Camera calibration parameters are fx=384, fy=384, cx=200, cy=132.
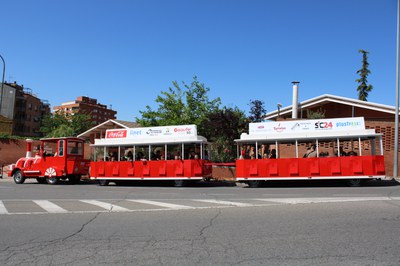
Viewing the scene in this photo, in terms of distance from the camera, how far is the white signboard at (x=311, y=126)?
1847 centimetres

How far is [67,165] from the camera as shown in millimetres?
22938

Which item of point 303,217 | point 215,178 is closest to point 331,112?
point 215,178

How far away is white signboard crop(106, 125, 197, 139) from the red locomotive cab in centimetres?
265

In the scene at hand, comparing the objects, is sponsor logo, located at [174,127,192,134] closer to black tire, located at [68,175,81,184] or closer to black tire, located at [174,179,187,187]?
black tire, located at [174,179,187,187]

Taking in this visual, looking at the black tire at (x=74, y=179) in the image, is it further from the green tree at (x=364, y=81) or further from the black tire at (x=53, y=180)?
the green tree at (x=364, y=81)

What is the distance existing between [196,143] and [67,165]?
8229mm

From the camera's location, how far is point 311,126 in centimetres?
1900

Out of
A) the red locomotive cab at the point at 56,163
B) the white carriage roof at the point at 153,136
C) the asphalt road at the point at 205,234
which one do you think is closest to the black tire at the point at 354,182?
the asphalt road at the point at 205,234

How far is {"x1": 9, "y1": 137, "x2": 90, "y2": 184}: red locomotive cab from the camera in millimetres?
22984

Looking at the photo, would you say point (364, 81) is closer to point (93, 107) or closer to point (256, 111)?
point (256, 111)

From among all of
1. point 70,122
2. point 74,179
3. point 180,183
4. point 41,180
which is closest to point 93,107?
point 70,122

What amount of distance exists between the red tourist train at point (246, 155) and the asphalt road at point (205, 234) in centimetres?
731

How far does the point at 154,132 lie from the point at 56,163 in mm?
6646

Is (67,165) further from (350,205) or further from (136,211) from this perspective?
→ (350,205)
